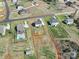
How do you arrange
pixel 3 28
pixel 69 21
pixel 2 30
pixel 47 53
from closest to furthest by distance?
pixel 47 53 → pixel 2 30 → pixel 3 28 → pixel 69 21

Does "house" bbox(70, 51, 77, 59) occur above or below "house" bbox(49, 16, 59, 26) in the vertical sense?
above

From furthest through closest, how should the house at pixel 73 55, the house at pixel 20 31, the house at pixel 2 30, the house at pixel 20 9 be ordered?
the house at pixel 20 9 → the house at pixel 2 30 → the house at pixel 20 31 → the house at pixel 73 55

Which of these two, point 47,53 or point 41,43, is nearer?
point 47,53

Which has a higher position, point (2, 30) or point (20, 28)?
point (2, 30)

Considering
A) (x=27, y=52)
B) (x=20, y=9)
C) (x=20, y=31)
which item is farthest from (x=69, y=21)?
(x=27, y=52)

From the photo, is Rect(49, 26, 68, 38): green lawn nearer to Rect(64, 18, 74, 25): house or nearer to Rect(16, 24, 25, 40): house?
Rect(64, 18, 74, 25): house

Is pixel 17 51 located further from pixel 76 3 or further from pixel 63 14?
pixel 76 3

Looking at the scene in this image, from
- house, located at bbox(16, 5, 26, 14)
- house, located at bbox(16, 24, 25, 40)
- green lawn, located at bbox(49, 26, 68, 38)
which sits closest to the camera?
house, located at bbox(16, 24, 25, 40)

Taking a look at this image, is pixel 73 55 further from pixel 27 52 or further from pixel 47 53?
pixel 27 52

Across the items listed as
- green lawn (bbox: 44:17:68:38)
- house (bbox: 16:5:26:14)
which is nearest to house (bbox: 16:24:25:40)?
green lawn (bbox: 44:17:68:38)

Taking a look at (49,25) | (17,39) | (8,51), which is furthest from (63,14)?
(8,51)

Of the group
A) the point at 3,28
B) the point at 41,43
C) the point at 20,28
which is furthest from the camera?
the point at 20,28

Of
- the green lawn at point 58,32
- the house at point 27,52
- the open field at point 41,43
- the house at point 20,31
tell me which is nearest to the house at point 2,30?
the house at point 20,31

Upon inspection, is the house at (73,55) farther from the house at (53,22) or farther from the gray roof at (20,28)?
the gray roof at (20,28)
